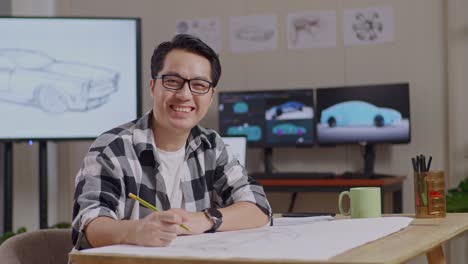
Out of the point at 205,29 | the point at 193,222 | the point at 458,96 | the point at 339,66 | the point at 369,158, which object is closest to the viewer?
the point at 193,222

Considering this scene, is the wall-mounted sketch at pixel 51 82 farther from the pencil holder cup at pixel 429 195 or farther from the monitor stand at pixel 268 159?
the pencil holder cup at pixel 429 195

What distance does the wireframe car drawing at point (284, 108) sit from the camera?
14.9 feet

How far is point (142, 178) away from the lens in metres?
1.81

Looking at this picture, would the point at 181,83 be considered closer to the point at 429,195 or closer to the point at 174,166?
the point at 174,166

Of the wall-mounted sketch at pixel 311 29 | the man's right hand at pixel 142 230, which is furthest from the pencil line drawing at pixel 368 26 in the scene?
the man's right hand at pixel 142 230

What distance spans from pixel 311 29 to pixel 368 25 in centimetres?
36

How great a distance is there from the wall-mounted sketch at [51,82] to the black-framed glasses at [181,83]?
8.49 feet

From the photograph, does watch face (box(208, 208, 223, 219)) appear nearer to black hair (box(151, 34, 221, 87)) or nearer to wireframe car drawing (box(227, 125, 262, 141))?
black hair (box(151, 34, 221, 87))

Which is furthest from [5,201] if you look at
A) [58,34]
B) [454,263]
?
[454,263]

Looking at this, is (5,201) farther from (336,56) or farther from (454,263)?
(454,263)

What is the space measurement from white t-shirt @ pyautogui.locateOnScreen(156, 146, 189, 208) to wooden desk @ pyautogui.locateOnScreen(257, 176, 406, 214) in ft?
7.42


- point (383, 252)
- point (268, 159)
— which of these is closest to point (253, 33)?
point (268, 159)

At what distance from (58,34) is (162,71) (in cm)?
266

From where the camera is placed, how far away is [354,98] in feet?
14.4
